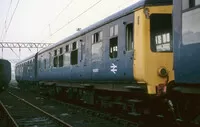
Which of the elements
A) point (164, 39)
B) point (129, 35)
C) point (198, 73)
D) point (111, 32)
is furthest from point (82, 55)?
point (198, 73)

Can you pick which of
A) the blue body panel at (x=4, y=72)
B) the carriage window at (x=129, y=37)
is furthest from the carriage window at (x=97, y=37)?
the blue body panel at (x=4, y=72)

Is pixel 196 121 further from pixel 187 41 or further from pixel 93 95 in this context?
pixel 93 95

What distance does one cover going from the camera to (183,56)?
618cm

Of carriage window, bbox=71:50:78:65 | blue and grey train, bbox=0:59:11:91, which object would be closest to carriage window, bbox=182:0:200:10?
blue and grey train, bbox=0:59:11:91

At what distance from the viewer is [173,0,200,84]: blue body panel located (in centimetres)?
583

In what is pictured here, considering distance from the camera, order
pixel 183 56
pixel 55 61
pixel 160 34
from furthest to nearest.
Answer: pixel 55 61, pixel 160 34, pixel 183 56

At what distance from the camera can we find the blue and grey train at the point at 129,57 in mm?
8844

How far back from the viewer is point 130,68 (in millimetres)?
9367

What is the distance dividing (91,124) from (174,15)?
535 centimetres

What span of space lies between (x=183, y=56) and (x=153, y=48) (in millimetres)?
2823

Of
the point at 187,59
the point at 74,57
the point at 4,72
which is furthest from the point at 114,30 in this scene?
the point at 187,59

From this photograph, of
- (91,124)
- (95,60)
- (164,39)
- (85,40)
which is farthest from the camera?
(85,40)

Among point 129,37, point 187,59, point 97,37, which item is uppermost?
point 97,37

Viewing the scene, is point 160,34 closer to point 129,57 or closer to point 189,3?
point 129,57
